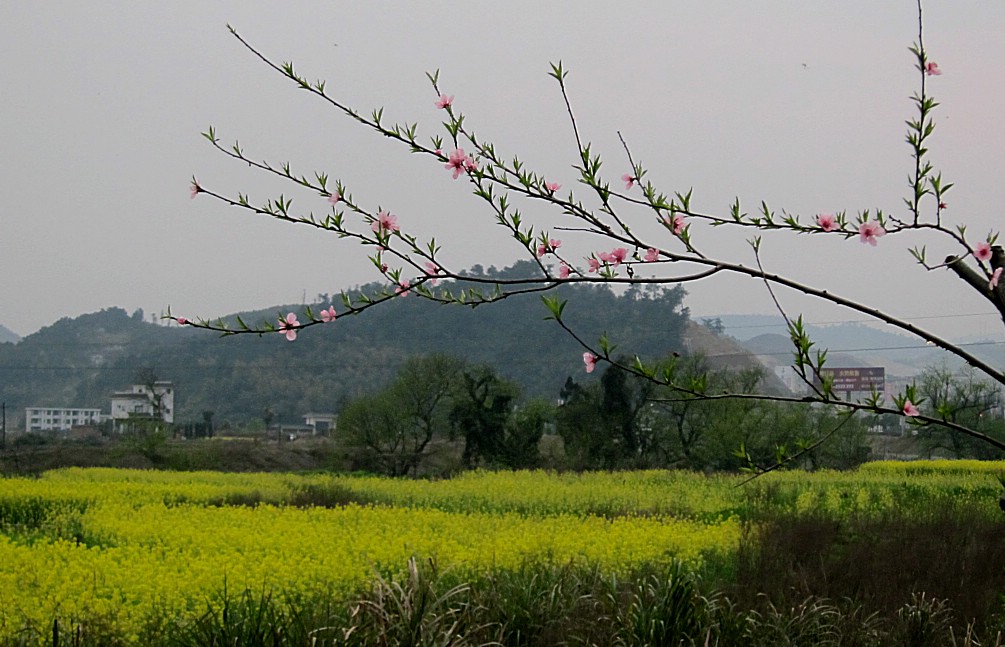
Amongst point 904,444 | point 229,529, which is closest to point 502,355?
point 904,444

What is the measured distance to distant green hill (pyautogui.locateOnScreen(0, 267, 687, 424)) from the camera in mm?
66375

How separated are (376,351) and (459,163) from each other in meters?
72.7

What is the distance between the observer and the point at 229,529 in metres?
11.3

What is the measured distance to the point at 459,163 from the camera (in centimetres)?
279

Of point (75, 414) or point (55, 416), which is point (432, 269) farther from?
point (55, 416)

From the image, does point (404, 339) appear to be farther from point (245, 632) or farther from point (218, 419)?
point (245, 632)

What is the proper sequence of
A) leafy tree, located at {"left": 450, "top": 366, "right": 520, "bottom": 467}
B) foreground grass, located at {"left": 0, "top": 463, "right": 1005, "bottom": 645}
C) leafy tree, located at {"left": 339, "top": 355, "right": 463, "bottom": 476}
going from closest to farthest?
foreground grass, located at {"left": 0, "top": 463, "right": 1005, "bottom": 645}, leafy tree, located at {"left": 450, "top": 366, "right": 520, "bottom": 467}, leafy tree, located at {"left": 339, "top": 355, "right": 463, "bottom": 476}

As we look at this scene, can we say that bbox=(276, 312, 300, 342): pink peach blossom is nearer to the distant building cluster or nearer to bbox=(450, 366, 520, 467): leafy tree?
A: bbox=(450, 366, 520, 467): leafy tree

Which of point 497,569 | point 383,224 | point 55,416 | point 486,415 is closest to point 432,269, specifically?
point 383,224

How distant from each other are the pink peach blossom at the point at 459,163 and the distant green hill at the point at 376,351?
193 ft

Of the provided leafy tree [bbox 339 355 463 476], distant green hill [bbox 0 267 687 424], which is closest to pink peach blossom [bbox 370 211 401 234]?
leafy tree [bbox 339 355 463 476]

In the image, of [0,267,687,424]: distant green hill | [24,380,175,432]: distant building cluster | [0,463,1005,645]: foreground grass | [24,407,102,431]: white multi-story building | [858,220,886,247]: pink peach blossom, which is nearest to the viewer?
[858,220,886,247]: pink peach blossom

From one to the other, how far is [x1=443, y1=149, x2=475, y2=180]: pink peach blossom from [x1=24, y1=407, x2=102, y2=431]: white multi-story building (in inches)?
3252

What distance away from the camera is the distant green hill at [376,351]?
66.4 metres
